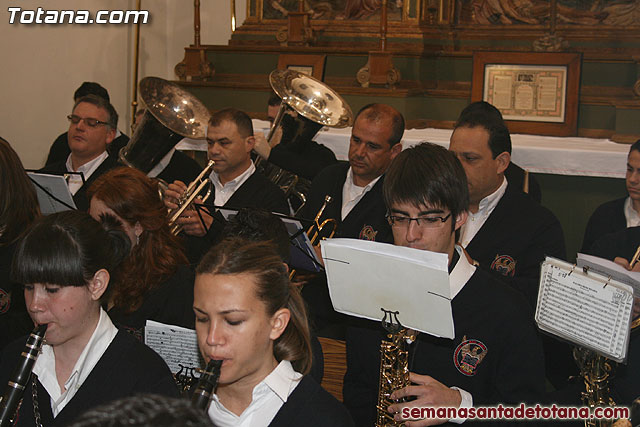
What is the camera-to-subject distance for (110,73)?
8195mm

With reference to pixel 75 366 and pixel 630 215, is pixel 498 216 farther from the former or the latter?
pixel 75 366

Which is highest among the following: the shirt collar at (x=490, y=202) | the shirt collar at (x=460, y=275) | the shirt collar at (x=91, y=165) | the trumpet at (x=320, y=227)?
the shirt collar at (x=460, y=275)

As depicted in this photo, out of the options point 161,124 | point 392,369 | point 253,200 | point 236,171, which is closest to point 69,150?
point 161,124

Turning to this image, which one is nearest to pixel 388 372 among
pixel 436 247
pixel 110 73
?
pixel 436 247

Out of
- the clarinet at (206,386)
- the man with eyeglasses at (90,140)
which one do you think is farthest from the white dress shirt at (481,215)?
the man with eyeglasses at (90,140)

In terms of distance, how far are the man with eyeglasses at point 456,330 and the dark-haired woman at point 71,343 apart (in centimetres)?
65

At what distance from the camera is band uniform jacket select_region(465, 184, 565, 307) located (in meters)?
3.29

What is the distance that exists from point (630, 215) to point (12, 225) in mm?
3133

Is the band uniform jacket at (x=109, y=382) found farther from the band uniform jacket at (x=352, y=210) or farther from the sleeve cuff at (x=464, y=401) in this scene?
the band uniform jacket at (x=352, y=210)

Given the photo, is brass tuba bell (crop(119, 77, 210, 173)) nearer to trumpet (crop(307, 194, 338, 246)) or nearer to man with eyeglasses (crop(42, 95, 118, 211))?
man with eyeglasses (crop(42, 95, 118, 211))

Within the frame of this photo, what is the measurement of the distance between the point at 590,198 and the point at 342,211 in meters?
2.23

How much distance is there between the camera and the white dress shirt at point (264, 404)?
75.6 inches

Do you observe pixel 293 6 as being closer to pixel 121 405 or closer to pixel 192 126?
pixel 192 126

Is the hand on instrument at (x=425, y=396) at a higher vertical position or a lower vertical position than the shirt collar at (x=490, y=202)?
lower
